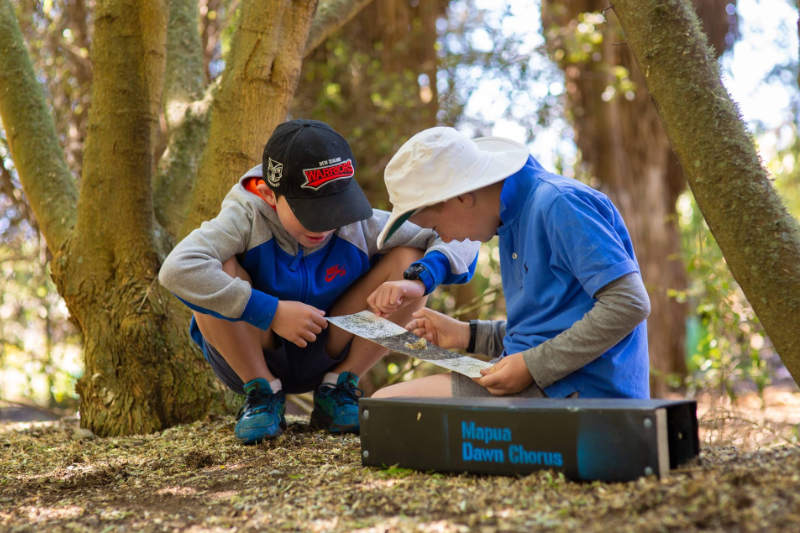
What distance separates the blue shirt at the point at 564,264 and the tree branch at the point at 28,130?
7.83 feet

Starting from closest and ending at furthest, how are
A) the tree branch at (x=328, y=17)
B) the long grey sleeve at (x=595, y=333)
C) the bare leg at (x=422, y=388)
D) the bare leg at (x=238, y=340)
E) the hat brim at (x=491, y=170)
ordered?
the long grey sleeve at (x=595, y=333) → the hat brim at (x=491, y=170) → the bare leg at (x=422, y=388) → the bare leg at (x=238, y=340) → the tree branch at (x=328, y=17)

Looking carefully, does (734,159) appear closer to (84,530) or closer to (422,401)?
(422,401)

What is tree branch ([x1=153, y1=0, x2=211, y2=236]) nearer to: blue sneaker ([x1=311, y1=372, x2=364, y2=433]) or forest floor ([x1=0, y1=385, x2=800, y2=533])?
blue sneaker ([x1=311, y1=372, x2=364, y2=433])

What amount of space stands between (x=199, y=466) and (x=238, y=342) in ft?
1.50

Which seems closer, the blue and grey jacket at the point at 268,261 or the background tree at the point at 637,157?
the blue and grey jacket at the point at 268,261

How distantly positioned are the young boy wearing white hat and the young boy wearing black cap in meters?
0.36

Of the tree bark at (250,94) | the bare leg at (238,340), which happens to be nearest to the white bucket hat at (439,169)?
the bare leg at (238,340)

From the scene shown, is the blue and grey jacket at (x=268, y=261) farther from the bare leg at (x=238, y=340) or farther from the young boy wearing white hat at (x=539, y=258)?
the young boy wearing white hat at (x=539, y=258)

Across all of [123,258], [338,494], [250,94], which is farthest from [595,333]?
[123,258]

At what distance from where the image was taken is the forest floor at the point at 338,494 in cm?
154

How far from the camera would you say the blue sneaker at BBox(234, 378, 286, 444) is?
2.76 m

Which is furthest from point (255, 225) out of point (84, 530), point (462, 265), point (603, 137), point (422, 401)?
point (603, 137)

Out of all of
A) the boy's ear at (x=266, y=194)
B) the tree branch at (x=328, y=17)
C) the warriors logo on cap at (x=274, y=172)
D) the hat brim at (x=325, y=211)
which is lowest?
the hat brim at (x=325, y=211)

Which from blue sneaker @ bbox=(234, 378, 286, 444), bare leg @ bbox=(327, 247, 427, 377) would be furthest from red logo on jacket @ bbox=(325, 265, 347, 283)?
blue sneaker @ bbox=(234, 378, 286, 444)
